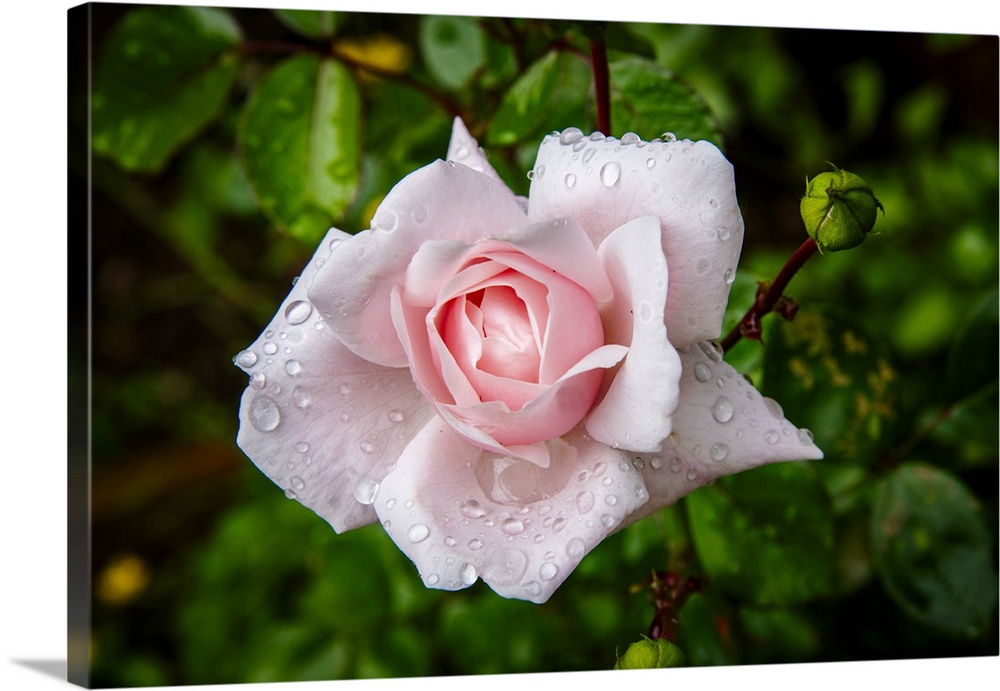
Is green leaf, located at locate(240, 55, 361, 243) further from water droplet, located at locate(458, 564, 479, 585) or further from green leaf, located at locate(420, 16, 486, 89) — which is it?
water droplet, located at locate(458, 564, 479, 585)

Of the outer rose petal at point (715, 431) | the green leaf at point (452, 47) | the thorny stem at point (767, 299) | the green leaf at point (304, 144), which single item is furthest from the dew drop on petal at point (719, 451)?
the green leaf at point (452, 47)

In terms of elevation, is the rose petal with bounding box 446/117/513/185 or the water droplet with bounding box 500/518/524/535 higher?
the rose petal with bounding box 446/117/513/185

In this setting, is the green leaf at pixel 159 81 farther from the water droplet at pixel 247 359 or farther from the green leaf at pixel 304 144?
the water droplet at pixel 247 359

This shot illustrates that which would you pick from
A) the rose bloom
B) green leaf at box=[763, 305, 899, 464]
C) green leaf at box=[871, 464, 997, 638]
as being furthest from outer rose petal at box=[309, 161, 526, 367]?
green leaf at box=[871, 464, 997, 638]

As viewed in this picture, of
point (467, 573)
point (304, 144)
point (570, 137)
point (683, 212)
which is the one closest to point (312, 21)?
point (304, 144)

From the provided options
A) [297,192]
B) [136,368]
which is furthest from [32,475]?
[297,192]
